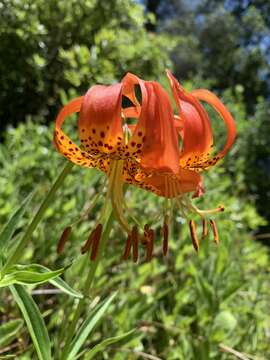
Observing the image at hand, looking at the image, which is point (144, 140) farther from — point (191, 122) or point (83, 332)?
point (83, 332)

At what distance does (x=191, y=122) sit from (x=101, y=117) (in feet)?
0.37

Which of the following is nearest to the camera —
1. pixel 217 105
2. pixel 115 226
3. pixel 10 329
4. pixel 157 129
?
pixel 157 129

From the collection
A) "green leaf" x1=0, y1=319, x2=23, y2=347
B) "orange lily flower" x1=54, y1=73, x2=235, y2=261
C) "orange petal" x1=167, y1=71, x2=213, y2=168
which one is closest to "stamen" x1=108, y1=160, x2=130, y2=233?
"orange lily flower" x1=54, y1=73, x2=235, y2=261

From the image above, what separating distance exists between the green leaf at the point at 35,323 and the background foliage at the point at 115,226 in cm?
17

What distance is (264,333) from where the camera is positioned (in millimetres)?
1532

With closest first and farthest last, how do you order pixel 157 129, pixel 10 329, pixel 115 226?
pixel 157 129, pixel 10 329, pixel 115 226

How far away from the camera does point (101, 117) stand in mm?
630

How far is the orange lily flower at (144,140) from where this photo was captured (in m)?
0.61

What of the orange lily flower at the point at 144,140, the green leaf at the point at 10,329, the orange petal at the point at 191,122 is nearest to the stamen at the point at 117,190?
the orange lily flower at the point at 144,140

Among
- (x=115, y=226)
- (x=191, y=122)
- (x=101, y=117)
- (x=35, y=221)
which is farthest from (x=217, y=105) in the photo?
(x=115, y=226)

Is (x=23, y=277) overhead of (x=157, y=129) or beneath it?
beneath

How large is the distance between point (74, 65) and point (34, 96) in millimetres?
429

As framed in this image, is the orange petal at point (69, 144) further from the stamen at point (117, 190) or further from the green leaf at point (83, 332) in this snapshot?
the green leaf at point (83, 332)

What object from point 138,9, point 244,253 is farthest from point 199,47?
point 244,253
